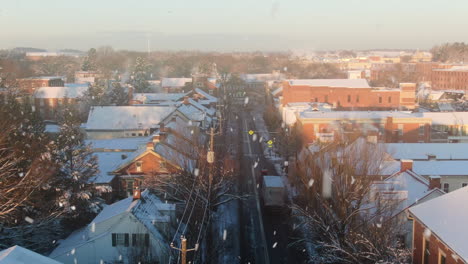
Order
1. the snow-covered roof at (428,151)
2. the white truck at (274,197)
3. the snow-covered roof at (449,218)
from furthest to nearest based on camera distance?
the snow-covered roof at (428,151) < the white truck at (274,197) < the snow-covered roof at (449,218)

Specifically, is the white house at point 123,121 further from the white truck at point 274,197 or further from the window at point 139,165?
the white truck at point 274,197

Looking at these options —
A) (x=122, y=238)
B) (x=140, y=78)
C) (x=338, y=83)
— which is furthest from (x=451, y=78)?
(x=122, y=238)

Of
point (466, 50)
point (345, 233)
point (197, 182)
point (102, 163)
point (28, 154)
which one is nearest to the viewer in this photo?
point (345, 233)

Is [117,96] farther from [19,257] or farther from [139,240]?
[19,257]

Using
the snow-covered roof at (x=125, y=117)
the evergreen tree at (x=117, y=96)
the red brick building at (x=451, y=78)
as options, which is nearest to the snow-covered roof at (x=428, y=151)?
the snow-covered roof at (x=125, y=117)

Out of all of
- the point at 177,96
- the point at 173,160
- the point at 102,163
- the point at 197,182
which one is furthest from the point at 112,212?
the point at 177,96

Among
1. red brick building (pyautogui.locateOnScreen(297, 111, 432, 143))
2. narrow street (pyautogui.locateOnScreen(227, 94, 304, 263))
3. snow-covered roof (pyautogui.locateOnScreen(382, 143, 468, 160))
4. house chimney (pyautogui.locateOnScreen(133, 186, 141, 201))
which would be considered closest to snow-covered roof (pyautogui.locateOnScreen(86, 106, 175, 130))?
narrow street (pyautogui.locateOnScreen(227, 94, 304, 263))

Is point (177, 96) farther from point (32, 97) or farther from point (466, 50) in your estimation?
point (466, 50)
